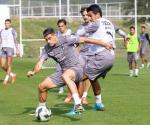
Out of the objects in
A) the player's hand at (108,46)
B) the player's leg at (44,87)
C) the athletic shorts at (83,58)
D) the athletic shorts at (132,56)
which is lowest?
the athletic shorts at (132,56)

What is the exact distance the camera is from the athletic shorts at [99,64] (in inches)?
477

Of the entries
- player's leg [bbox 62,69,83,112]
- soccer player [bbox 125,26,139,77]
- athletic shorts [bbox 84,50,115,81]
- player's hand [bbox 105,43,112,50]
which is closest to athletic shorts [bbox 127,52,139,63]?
soccer player [bbox 125,26,139,77]

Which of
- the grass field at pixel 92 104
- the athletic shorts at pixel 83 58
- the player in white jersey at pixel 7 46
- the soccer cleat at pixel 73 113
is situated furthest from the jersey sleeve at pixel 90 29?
the player in white jersey at pixel 7 46

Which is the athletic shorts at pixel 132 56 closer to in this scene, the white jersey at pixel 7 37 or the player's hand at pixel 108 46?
the white jersey at pixel 7 37

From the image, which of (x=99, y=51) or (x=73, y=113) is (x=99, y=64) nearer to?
(x=99, y=51)

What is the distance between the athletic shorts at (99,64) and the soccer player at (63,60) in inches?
26.5

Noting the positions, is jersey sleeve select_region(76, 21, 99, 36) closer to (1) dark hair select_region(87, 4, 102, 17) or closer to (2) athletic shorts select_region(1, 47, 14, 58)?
(1) dark hair select_region(87, 4, 102, 17)

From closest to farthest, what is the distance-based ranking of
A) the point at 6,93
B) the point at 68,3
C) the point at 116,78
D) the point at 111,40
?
the point at 111,40 → the point at 6,93 → the point at 116,78 → the point at 68,3

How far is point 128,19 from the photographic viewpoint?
4122 centimetres

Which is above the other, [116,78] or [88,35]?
[88,35]

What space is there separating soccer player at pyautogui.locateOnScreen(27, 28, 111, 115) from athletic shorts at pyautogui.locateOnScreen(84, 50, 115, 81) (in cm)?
67

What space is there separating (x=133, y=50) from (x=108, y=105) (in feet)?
33.6

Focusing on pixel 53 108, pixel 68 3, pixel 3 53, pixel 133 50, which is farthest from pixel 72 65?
pixel 68 3

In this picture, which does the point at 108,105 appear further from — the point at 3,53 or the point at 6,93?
the point at 3,53
